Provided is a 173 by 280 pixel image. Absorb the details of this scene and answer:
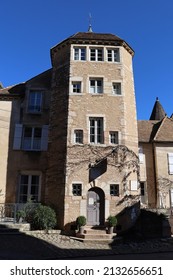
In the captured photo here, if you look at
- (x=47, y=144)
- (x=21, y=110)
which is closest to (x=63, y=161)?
(x=47, y=144)

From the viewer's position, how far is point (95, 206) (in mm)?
13586

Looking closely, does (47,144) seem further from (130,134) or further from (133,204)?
(133,204)

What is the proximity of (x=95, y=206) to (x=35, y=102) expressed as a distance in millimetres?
8061

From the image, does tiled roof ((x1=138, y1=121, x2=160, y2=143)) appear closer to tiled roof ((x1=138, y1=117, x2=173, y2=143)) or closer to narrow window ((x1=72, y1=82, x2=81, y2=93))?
tiled roof ((x1=138, y1=117, x2=173, y2=143))

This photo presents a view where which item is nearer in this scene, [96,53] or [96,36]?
[96,53]

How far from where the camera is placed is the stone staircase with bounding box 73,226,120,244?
1130 cm

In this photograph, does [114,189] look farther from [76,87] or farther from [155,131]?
[155,131]

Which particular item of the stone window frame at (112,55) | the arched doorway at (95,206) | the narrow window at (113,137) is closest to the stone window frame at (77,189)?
the arched doorway at (95,206)

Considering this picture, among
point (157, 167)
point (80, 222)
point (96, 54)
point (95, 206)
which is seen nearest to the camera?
point (80, 222)

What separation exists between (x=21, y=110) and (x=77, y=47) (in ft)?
18.5

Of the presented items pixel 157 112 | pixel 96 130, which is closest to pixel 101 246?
pixel 96 130

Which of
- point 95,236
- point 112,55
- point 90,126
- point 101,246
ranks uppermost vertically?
point 112,55

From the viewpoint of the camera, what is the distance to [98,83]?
1612cm

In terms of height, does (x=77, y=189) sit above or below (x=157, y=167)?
below
